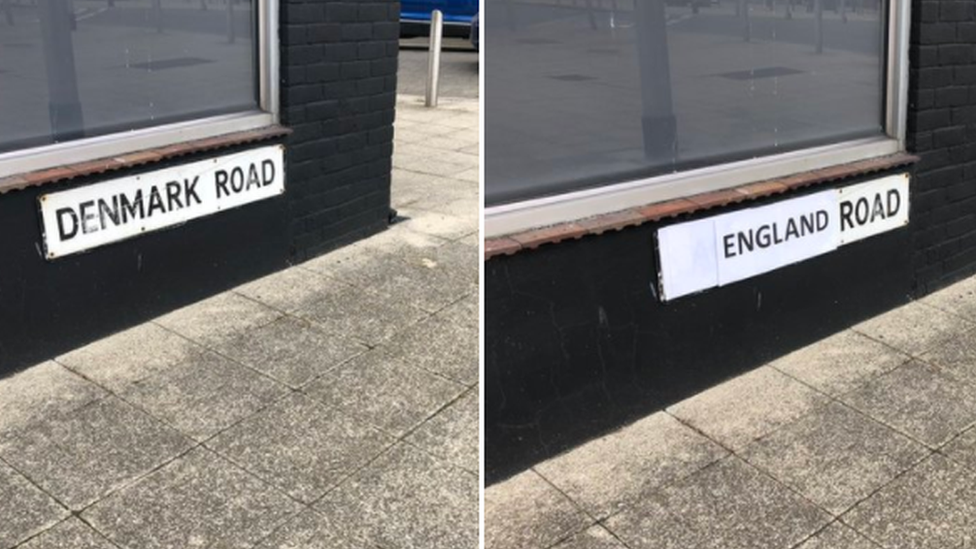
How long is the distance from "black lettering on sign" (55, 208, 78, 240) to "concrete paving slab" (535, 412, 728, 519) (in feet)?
8.08

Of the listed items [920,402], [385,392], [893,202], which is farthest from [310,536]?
[893,202]

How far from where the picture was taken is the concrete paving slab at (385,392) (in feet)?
14.3

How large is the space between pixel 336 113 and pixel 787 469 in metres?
3.56

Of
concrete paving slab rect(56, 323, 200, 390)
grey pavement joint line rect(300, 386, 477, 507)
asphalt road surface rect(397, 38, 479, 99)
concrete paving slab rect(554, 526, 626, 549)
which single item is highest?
asphalt road surface rect(397, 38, 479, 99)

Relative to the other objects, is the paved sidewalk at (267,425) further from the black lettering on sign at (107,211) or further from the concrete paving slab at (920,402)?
the concrete paving slab at (920,402)

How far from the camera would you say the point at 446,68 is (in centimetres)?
1546

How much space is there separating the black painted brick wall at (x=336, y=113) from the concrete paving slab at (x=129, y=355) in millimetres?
1284

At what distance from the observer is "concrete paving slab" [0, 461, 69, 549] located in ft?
11.3

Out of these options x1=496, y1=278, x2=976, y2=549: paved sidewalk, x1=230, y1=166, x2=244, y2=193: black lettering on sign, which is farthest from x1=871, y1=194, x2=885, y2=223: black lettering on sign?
x1=230, y1=166, x2=244, y2=193: black lettering on sign

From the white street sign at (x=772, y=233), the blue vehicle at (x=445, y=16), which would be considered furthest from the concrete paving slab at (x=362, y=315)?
the blue vehicle at (x=445, y=16)

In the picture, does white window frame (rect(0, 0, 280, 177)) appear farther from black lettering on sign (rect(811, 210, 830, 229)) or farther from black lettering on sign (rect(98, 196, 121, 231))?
black lettering on sign (rect(811, 210, 830, 229))

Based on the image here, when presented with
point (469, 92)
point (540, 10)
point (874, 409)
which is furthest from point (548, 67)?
point (469, 92)

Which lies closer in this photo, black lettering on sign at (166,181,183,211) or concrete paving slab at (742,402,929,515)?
concrete paving slab at (742,402,929,515)

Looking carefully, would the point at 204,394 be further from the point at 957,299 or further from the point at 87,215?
the point at 957,299
